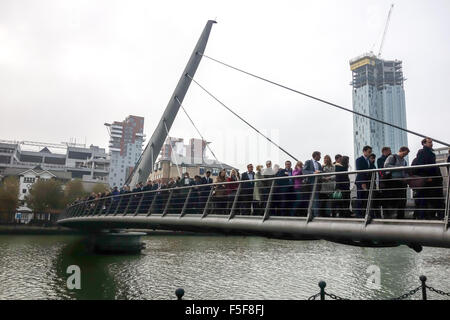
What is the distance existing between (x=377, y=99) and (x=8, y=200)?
453 ft

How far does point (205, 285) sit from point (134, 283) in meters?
3.45

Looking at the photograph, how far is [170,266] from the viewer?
22.1 metres

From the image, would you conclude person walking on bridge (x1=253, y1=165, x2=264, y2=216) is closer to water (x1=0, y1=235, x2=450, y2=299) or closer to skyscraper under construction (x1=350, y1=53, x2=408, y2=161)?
water (x1=0, y1=235, x2=450, y2=299)

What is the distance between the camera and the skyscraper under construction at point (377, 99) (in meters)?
141

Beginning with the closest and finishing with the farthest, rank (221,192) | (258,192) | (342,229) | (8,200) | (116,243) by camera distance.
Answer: (342,229) < (258,192) < (221,192) < (116,243) < (8,200)

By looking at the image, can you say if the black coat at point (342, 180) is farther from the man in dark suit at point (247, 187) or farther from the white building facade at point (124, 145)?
the white building facade at point (124, 145)

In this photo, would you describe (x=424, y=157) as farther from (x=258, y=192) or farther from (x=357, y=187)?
(x=258, y=192)

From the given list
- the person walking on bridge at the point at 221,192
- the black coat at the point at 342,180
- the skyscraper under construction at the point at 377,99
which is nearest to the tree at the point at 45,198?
the person walking on bridge at the point at 221,192

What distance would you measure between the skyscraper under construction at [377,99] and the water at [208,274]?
12367cm

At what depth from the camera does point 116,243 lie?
27531 millimetres

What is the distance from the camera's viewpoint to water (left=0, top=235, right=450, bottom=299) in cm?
1512

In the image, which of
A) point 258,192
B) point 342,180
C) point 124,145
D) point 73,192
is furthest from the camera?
point 124,145

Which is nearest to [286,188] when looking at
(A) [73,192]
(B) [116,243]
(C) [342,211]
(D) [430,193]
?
(C) [342,211]

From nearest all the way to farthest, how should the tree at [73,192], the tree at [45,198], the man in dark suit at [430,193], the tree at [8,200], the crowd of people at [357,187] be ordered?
the man in dark suit at [430,193] < the crowd of people at [357,187] < the tree at [8,200] < the tree at [45,198] < the tree at [73,192]
